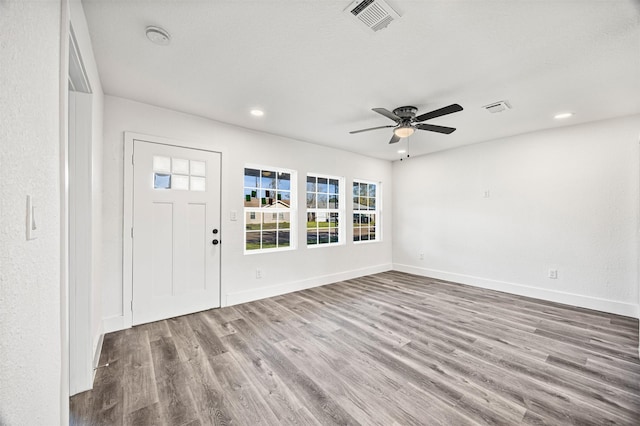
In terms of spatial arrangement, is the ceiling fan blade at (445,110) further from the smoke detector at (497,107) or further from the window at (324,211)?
the window at (324,211)

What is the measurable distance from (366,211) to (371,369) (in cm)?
389

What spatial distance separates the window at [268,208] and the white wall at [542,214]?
2.90 m

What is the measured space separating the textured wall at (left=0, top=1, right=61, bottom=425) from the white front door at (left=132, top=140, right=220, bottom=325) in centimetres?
212

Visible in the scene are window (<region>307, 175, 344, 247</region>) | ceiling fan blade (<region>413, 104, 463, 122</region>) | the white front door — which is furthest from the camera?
window (<region>307, 175, 344, 247</region>)

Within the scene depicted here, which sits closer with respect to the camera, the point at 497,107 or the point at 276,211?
the point at 497,107

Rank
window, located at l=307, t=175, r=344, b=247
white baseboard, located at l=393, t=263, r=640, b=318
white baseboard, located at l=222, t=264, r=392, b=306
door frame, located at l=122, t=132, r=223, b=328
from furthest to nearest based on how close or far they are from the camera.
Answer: window, located at l=307, t=175, r=344, b=247 → white baseboard, located at l=222, t=264, r=392, b=306 → white baseboard, located at l=393, t=263, r=640, b=318 → door frame, located at l=122, t=132, r=223, b=328

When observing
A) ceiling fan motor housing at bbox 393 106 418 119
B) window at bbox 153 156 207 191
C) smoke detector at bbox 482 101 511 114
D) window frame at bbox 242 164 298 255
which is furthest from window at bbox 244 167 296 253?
smoke detector at bbox 482 101 511 114

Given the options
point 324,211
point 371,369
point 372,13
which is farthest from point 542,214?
point 372,13

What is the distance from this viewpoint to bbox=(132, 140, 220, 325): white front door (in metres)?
3.06

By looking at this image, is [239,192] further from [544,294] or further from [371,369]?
[544,294]

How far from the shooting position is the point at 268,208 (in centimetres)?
425

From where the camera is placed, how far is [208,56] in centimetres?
220

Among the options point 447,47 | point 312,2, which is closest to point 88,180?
point 312,2

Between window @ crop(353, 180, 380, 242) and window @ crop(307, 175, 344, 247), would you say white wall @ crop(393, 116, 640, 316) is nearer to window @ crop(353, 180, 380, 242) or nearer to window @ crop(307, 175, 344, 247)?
window @ crop(353, 180, 380, 242)
